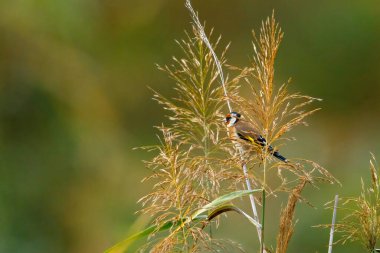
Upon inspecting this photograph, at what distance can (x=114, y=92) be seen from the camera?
288 inches

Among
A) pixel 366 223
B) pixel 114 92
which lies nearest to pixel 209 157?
pixel 366 223

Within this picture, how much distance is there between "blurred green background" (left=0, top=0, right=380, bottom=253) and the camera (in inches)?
251

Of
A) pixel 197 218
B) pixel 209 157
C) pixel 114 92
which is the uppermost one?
pixel 114 92

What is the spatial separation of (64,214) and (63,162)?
19.3 inches

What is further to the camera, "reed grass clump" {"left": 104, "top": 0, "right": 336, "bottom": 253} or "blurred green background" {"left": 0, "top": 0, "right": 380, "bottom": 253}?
"blurred green background" {"left": 0, "top": 0, "right": 380, "bottom": 253}

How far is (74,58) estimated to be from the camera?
752 centimetres

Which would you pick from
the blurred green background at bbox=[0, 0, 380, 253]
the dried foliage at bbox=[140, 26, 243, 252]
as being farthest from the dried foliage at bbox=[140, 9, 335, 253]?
the blurred green background at bbox=[0, 0, 380, 253]

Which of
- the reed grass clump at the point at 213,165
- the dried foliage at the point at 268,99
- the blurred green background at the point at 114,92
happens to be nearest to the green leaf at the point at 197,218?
the reed grass clump at the point at 213,165

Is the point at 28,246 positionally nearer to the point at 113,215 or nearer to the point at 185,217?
the point at 113,215

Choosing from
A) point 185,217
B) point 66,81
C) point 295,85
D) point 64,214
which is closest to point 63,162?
point 64,214

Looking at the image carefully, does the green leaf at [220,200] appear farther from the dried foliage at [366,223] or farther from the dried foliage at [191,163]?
the dried foliage at [366,223]

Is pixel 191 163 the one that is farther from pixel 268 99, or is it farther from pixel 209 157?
pixel 268 99

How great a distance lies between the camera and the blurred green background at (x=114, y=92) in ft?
20.9

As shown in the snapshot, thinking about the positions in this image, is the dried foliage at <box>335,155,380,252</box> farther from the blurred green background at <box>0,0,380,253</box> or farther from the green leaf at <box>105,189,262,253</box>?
the blurred green background at <box>0,0,380,253</box>
